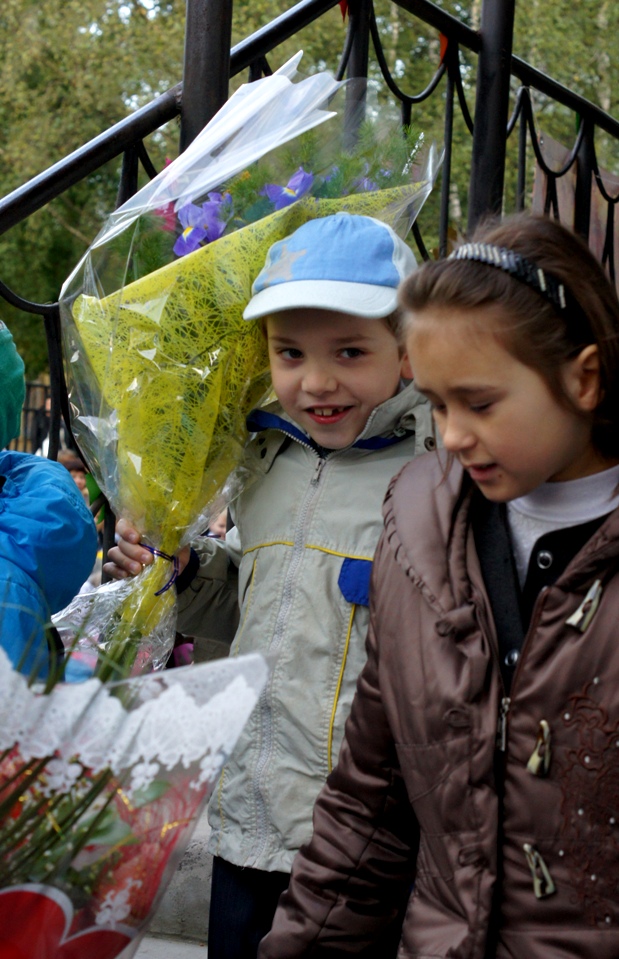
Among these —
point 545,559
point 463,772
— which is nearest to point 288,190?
point 545,559

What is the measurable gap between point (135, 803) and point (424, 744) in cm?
60

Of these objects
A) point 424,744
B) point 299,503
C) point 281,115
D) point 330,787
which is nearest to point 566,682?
point 424,744

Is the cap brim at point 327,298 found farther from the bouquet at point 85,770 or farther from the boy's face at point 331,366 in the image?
the bouquet at point 85,770

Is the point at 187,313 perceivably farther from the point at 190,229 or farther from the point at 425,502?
the point at 425,502

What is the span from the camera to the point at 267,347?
84.7 inches

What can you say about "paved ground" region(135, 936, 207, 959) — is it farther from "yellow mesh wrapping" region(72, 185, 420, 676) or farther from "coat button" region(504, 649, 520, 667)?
"coat button" region(504, 649, 520, 667)

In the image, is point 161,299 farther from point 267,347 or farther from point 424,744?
point 424,744

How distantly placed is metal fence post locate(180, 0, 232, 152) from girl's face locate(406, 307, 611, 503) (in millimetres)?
1290

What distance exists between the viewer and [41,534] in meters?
2.09

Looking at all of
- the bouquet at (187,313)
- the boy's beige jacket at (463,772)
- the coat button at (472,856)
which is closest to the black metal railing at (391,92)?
the bouquet at (187,313)

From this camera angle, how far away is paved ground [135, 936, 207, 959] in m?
2.82

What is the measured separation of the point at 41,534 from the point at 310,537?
1.62 feet

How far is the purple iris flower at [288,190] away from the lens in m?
Result: 2.10

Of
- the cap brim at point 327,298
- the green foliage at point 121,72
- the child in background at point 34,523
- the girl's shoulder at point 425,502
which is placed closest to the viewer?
the girl's shoulder at point 425,502
